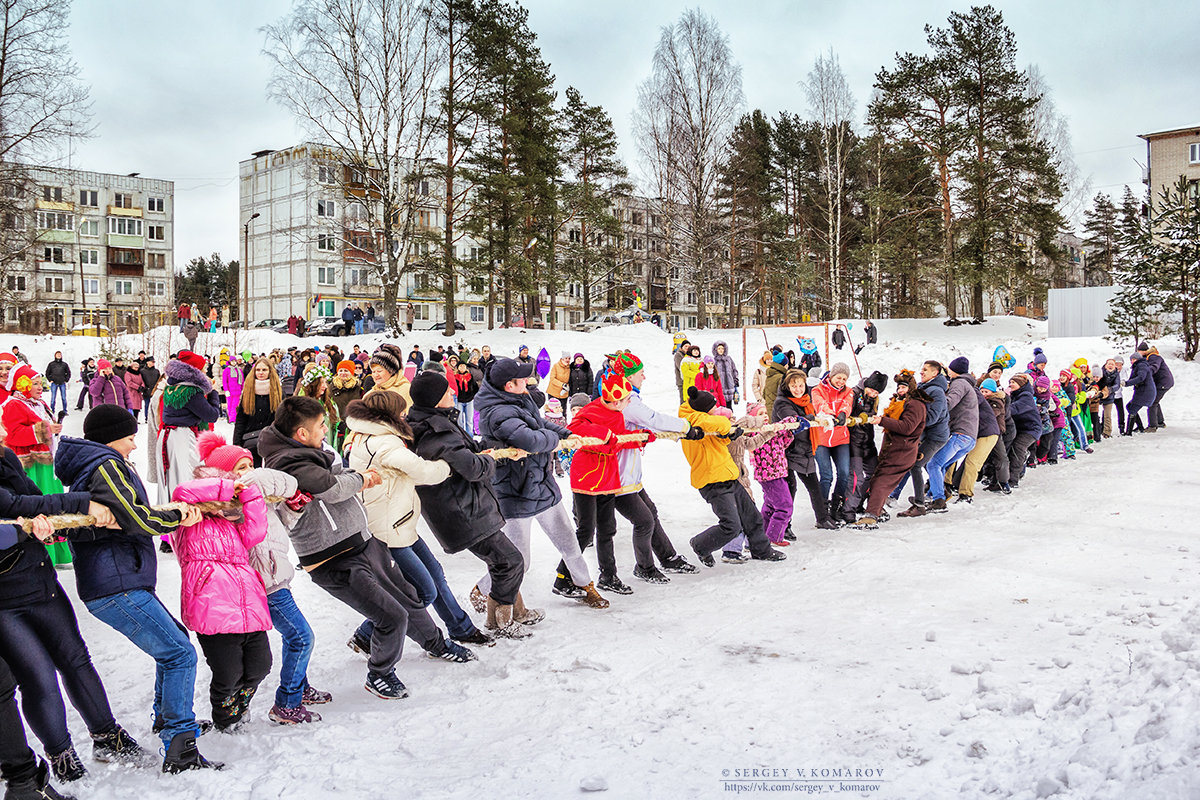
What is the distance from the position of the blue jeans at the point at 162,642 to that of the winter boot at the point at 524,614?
2297 millimetres

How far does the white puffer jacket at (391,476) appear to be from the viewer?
4.62m

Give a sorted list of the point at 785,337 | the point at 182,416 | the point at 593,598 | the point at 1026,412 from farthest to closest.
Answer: the point at 785,337 < the point at 1026,412 < the point at 182,416 < the point at 593,598

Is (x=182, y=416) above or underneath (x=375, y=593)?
above

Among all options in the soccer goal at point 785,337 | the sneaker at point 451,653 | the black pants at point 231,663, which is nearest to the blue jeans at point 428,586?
the sneaker at point 451,653

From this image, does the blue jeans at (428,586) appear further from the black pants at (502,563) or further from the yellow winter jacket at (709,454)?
the yellow winter jacket at (709,454)

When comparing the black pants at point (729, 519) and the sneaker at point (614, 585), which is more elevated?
the black pants at point (729, 519)

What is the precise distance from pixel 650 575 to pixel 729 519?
32.4 inches

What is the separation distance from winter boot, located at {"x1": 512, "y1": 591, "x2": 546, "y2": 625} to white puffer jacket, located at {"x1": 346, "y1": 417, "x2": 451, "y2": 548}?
1.09 m

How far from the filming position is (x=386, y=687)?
172 inches

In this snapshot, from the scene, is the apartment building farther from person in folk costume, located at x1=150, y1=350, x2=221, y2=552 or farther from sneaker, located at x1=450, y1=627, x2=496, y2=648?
sneaker, located at x1=450, y1=627, x2=496, y2=648

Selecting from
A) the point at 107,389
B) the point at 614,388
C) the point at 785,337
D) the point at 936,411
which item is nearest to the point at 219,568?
the point at 614,388

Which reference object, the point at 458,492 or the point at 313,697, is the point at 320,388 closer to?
the point at 458,492

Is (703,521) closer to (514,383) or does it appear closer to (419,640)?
(514,383)

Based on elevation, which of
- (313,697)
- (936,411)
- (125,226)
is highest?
(125,226)
